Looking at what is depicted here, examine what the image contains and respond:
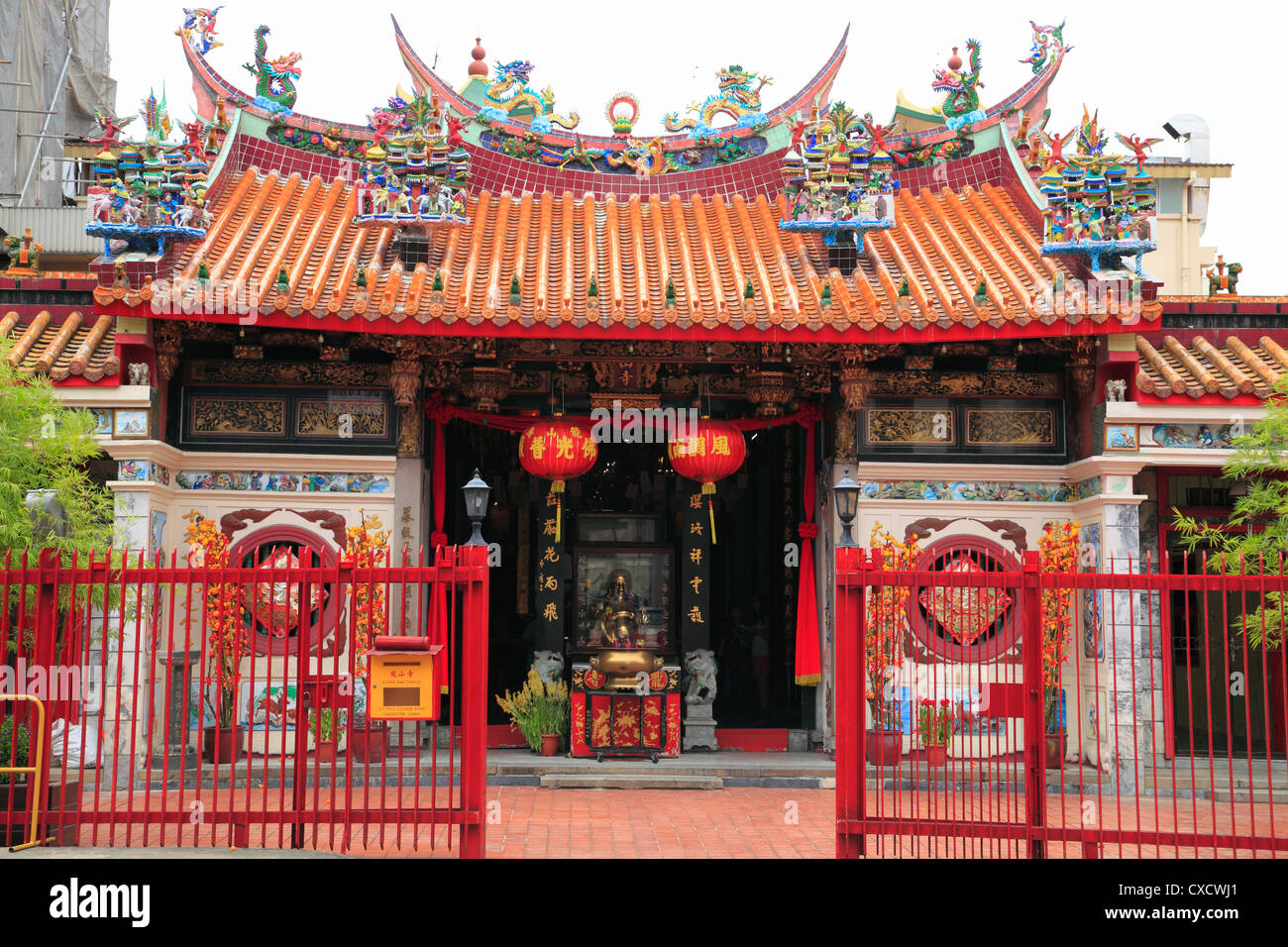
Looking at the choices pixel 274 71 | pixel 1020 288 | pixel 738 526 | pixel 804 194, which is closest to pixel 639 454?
pixel 738 526

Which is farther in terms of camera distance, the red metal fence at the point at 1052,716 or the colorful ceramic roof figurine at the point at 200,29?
the colorful ceramic roof figurine at the point at 200,29

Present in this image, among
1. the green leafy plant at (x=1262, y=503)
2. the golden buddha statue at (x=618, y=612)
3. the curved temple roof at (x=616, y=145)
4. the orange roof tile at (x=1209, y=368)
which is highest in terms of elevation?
the curved temple roof at (x=616, y=145)

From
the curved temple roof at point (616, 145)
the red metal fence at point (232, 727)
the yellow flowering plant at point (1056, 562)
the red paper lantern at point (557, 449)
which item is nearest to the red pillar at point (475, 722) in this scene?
the red metal fence at point (232, 727)

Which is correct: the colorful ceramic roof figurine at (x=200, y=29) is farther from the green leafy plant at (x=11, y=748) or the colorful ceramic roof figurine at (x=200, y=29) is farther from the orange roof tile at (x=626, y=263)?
the green leafy plant at (x=11, y=748)

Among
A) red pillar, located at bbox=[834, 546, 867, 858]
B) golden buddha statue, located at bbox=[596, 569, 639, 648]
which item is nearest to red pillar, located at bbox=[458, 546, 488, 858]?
red pillar, located at bbox=[834, 546, 867, 858]

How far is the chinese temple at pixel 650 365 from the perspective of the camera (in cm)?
1035

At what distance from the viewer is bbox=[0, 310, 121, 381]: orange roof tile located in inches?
402

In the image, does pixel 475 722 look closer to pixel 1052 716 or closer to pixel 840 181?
pixel 1052 716

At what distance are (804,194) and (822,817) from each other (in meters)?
5.93

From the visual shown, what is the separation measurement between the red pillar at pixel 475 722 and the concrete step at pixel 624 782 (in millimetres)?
3771

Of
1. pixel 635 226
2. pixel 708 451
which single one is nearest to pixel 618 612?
pixel 708 451

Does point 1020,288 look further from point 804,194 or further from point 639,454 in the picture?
point 639,454
